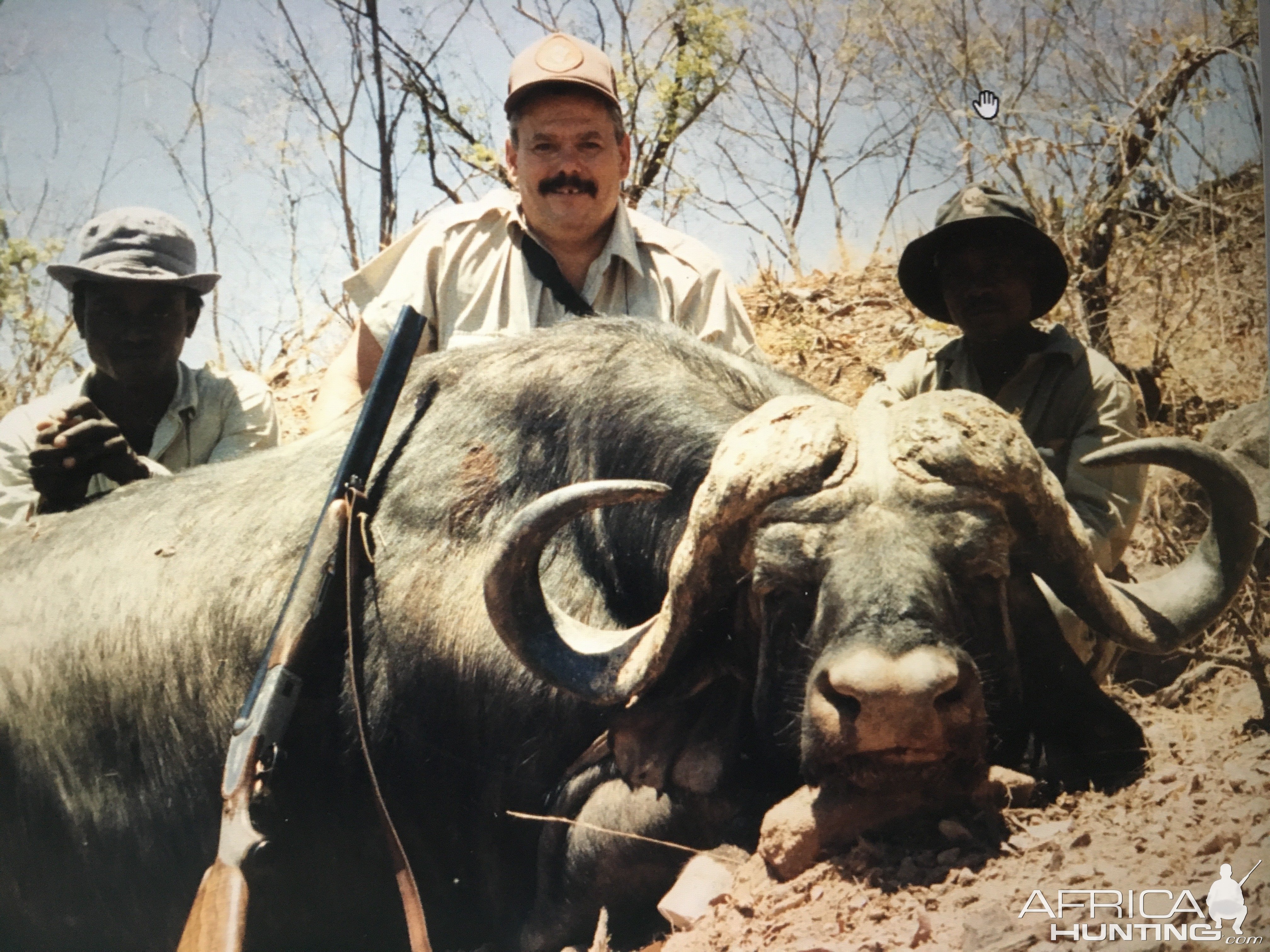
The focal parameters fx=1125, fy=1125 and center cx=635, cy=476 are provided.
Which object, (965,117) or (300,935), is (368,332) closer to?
(300,935)

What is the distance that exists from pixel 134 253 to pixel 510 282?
65.0 inches

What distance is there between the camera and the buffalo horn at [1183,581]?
2.87 m

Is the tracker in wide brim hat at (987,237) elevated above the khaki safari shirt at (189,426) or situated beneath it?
elevated above

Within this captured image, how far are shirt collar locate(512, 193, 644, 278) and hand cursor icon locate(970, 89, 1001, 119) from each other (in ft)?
5.01

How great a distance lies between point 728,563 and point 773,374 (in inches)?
34.9

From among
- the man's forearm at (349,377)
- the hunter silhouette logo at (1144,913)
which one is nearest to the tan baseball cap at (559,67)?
the man's forearm at (349,377)

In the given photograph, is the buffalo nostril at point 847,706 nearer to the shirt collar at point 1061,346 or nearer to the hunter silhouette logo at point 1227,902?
the hunter silhouette logo at point 1227,902

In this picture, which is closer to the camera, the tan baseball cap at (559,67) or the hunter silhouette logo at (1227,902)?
the hunter silhouette logo at (1227,902)

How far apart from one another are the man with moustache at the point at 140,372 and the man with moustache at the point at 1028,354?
10.3 feet

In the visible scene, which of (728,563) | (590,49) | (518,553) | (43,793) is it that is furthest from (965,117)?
(43,793)

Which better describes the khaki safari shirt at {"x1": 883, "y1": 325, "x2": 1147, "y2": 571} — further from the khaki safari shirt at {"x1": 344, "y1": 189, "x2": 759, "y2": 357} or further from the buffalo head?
the khaki safari shirt at {"x1": 344, "y1": 189, "x2": 759, "y2": 357}

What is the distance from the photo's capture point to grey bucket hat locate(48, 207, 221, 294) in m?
4.84

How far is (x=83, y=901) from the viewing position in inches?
160

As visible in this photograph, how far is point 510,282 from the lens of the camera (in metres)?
4.76
